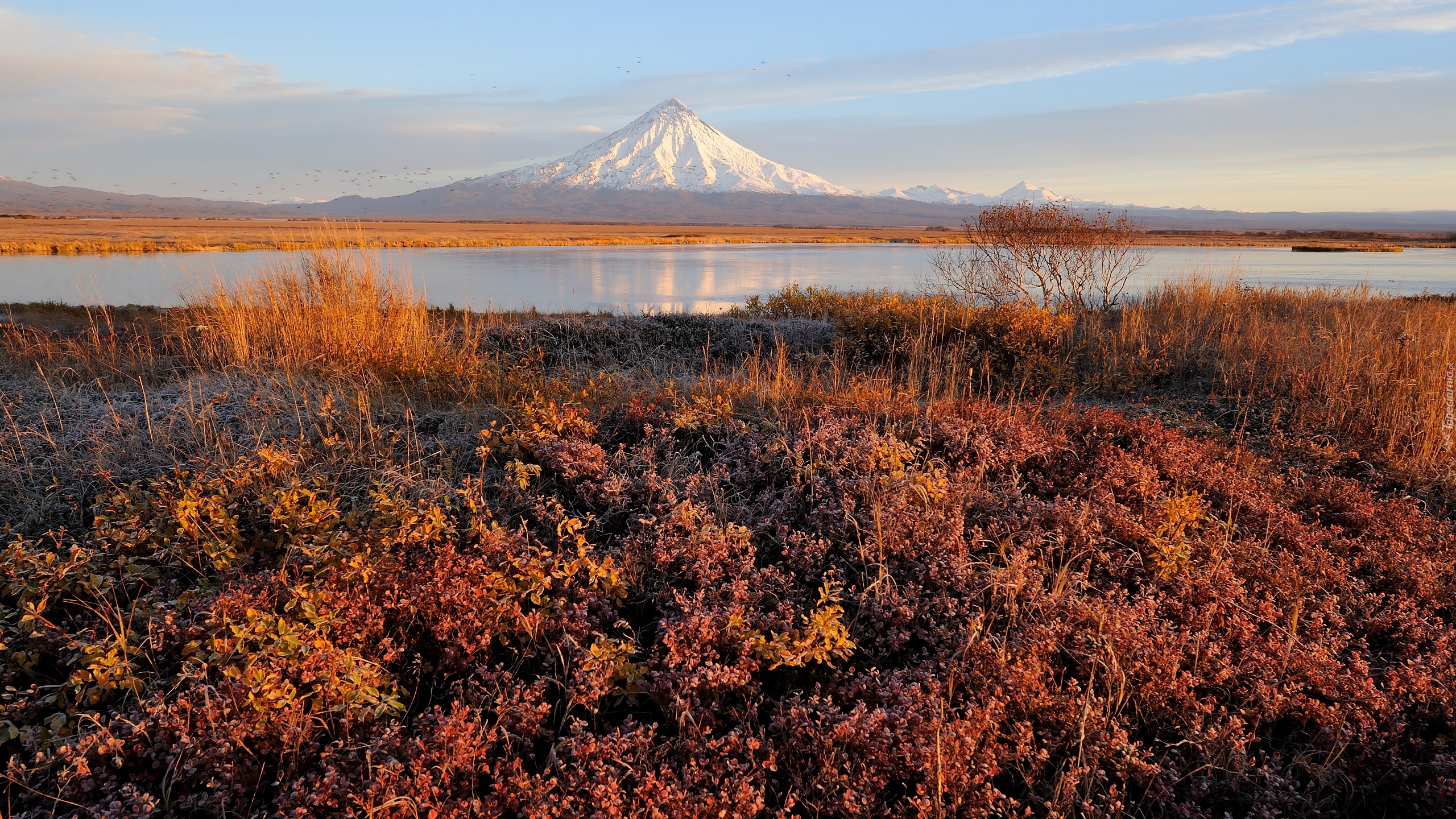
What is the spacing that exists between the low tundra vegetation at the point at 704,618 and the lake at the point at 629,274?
536 cm

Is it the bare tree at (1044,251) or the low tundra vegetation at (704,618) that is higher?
the bare tree at (1044,251)

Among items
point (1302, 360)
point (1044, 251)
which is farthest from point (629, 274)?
point (1302, 360)

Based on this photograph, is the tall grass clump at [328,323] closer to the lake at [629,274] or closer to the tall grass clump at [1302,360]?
the lake at [629,274]

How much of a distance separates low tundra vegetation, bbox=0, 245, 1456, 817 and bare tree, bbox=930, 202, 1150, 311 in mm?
8430

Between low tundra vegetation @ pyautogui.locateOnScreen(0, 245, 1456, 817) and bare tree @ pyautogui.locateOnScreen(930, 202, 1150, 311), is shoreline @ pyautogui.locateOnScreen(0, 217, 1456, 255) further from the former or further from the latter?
low tundra vegetation @ pyautogui.locateOnScreen(0, 245, 1456, 817)

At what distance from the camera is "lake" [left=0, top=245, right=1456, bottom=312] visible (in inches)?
731

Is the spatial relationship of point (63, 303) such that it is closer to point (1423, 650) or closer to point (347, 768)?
point (347, 768)

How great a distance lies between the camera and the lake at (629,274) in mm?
18578

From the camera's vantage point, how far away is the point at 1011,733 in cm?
279

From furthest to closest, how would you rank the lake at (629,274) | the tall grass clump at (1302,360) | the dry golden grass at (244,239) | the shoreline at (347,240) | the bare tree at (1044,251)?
the dry golden grass at (244,239) → the lake at (629,274) → the bare tree at (1044,251) → the shoreline at (347,240) → the tall grass clump at (1302,360)

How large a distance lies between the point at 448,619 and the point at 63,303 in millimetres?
17945

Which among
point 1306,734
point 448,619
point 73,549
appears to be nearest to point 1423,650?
point 1306,734

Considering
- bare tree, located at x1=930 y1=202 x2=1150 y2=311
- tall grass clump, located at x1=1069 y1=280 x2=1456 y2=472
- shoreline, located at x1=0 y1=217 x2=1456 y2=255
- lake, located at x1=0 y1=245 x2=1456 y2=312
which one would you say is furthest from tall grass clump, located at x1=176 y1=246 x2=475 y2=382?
bare tree, located at x1=930 y1=202 x2=1150 y2=311

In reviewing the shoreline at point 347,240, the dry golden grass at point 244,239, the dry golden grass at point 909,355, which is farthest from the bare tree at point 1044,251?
the dry golden grass at point 244,239
